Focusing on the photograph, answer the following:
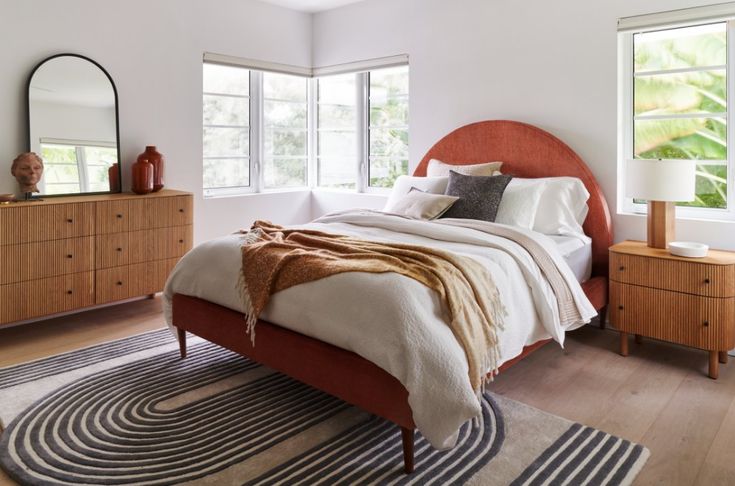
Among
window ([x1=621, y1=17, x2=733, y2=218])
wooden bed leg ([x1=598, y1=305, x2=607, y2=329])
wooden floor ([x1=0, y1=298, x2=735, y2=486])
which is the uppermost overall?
window ([x1=621, y1=17, x2=733, y2=218])

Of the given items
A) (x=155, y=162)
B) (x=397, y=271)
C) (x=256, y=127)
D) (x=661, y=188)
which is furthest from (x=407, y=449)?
(x=256, y=127)

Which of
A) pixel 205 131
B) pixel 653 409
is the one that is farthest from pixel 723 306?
pixel 205 131

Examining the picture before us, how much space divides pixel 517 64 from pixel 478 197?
3.85ft

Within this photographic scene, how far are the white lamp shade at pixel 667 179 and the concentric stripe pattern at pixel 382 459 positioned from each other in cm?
161

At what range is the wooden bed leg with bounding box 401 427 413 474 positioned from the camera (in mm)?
2057

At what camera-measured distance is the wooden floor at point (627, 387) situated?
221cm

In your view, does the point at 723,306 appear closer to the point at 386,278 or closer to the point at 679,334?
the point at 679,334

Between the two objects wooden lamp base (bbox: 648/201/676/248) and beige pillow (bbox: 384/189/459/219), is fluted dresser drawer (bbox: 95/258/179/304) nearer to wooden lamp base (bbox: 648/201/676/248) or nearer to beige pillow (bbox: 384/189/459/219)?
beige pillow (bbox: 384/189/459/219)

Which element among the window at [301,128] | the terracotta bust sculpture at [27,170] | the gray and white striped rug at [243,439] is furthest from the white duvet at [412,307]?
the window at [301,128]

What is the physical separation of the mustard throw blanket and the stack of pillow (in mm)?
896

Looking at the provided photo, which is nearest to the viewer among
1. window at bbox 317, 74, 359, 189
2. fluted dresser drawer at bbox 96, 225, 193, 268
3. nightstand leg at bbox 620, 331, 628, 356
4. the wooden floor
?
the wooden floor

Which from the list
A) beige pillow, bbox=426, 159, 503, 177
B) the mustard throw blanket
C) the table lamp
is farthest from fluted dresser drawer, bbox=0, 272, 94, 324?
the table lamp

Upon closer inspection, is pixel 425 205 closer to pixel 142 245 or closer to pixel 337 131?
pixel 142 245

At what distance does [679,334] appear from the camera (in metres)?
3.05
